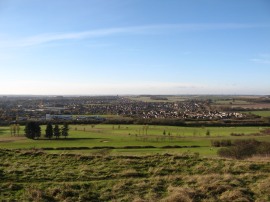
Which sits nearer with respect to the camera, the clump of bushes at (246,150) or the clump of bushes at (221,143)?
the clump of bushes at (246,150)

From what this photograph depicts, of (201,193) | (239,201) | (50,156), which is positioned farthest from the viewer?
(50,156)

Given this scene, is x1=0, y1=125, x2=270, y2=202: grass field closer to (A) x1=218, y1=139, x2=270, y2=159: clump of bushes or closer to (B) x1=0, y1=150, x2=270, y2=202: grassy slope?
(B) x1=0, y1=150, x2=270, y2=202: grassy slope

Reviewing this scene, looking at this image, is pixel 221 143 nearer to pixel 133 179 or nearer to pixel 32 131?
pixel 32 131

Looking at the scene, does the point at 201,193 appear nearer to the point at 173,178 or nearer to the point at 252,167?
the point at 173,178

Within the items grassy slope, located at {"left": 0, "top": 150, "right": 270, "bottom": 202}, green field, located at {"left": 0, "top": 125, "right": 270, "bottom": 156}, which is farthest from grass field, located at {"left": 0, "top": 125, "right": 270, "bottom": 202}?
green field, located at {"left": 0, "top": 125, "right": 270, "bottom": 156}

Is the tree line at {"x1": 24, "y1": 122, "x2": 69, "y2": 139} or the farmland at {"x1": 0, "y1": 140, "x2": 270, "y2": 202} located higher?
the farmland at {"x1": 0, "y1": 140, "x2": 270, "y2": 202}

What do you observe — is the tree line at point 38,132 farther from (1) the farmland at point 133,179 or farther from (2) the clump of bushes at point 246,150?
(1) the farmland at point 133,179

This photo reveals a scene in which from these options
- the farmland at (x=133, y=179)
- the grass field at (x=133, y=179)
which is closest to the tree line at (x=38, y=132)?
the grass field at (x=133, y=179)

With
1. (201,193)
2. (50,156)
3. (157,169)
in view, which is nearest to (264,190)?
(201,193)
